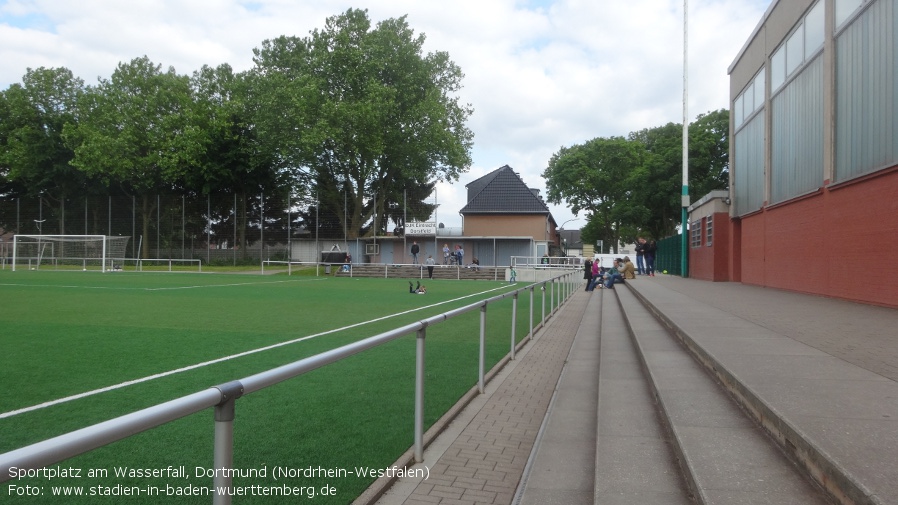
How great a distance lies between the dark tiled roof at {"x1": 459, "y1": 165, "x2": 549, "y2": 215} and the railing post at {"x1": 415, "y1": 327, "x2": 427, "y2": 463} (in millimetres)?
50992

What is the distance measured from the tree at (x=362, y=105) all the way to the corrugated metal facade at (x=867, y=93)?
29.5 meters

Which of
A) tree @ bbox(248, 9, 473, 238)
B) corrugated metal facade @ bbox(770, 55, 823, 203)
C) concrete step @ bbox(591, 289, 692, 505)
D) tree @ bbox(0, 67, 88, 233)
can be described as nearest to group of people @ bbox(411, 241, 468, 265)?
tree @ bbox(248, 9, 473, 238)

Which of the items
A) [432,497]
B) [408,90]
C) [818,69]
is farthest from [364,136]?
[432,497]

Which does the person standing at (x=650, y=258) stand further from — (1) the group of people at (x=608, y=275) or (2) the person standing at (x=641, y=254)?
(1) the group of people at (x=608, y=275)

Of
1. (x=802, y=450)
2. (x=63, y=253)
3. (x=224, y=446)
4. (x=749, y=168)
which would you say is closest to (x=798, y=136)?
(x=749, y=168)

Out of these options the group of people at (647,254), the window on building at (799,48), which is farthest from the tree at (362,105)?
the window on building at (799,48)

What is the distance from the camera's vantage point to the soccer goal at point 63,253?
1607 inches

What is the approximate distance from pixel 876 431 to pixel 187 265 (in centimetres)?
4924

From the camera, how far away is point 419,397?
458 cm

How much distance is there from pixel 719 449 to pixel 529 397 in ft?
9.49

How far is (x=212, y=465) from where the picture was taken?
2492 millimetres

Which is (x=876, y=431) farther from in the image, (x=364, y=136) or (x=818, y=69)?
(x=364, y=136)

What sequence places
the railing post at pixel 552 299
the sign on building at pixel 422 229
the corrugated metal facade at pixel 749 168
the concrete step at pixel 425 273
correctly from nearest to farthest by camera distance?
the railing post at pixel 552 299
the corrugated metal facade at pixel 749 168
the concrete step at pixel 425 273
the sign on building at pixel 422 229

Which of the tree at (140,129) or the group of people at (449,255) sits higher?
the tree at (140,129)
